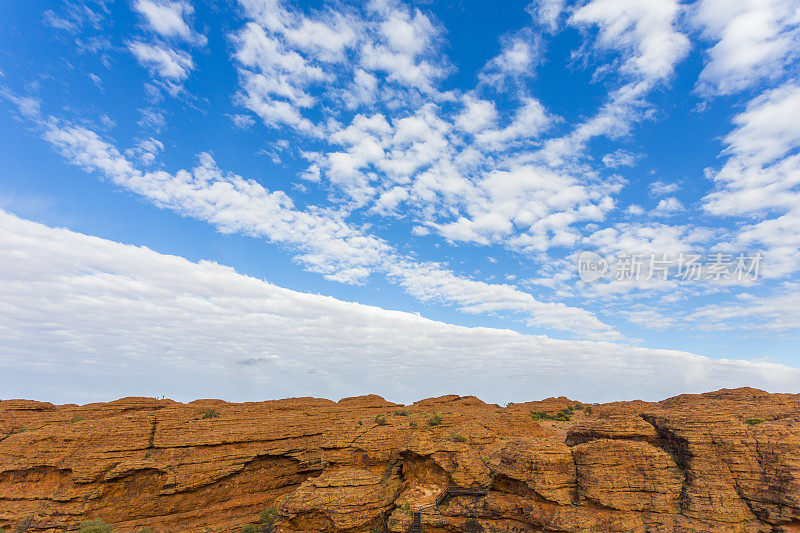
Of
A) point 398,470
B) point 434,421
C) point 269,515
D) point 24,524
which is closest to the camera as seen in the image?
point 24,524

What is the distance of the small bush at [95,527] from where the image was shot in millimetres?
26359

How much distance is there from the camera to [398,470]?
102 feet

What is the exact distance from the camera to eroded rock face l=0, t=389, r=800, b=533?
21234mm

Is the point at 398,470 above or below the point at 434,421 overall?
below

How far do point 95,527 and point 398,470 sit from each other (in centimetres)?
2326

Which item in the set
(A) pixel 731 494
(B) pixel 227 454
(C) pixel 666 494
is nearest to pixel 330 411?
(B) pixel 227 454

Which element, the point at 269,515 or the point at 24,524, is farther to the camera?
the point at 269,515

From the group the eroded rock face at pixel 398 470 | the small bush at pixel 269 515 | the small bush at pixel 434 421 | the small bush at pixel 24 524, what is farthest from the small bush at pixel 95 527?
the small bush at pixel 434 421

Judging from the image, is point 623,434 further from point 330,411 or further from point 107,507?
point 107,507

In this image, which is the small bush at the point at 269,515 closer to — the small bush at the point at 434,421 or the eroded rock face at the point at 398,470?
the eroded rock face at the point at 398,470

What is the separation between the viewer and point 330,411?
149ft

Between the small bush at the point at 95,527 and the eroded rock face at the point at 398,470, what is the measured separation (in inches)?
57.6

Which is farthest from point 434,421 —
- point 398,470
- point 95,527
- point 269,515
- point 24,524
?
point 24,524

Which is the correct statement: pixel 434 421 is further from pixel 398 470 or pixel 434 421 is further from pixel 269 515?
pixel 269 515
